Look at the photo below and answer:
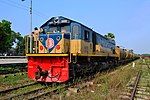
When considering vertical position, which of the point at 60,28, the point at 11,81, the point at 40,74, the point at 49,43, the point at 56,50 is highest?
the point at 60,28

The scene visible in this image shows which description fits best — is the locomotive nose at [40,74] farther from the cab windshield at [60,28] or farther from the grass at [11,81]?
the cab windshield at [60,28]

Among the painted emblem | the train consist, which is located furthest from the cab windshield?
the painted emblem

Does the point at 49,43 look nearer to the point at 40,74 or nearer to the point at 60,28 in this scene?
the point at 60,28

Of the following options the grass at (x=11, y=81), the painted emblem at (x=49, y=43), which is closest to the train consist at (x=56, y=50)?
the painted emblem at (x=49, y=43)

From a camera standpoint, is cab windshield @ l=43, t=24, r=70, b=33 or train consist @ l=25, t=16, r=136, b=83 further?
cab windshield @ l=43, t=24, r=70, b=33

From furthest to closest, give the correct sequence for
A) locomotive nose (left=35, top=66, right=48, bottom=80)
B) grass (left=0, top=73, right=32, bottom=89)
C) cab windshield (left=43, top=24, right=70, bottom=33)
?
cab windshield (left=43, top=24, right=70, bottom=33) → grass (left=0, top=73, right=32, bottom=89) → locomotive nose (left=35, top=66, right=48, bottom=80)

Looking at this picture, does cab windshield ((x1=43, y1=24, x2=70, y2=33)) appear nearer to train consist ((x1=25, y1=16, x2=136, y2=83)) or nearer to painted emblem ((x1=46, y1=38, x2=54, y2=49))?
train consist ((x1=25, y1=16, x2=136, y2=83))

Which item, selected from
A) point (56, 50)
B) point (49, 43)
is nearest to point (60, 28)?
point (49, 43)

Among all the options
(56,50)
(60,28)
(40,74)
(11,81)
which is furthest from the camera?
(11,81)

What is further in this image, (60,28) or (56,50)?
(60,28)

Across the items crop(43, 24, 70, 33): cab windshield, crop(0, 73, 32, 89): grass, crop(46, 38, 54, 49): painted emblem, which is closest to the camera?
crop(0, 73, 32, 89): grass

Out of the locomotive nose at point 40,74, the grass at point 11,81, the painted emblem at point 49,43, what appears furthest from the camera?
the painted emblem at point 49,43

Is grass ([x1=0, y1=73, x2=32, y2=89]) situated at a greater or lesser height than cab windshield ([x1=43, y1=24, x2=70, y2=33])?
lesser

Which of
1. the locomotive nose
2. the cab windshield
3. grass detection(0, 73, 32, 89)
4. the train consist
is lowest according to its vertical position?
grass detection(0, 73, 32, 89)
